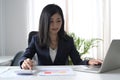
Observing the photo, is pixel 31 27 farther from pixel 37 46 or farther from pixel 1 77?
pixel 1 77

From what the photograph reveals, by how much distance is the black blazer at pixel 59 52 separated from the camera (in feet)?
6.51

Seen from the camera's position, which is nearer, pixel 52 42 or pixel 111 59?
pixel 111 59

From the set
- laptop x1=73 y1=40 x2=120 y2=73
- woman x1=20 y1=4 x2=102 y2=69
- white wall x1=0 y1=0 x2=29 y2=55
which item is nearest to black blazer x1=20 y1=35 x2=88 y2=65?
woman x1=20 y1=4 x2=102 y2=69

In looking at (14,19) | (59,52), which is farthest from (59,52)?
(14,19)

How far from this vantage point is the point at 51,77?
122 cm

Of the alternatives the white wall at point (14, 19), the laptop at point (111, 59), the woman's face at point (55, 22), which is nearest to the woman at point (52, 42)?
the woman's face at point (55, 22)

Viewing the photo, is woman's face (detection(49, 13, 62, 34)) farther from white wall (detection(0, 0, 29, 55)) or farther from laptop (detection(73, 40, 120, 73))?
white wall (detection(0, 0, 29, 55))

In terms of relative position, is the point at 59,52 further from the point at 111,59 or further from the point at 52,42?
the point at 111,59

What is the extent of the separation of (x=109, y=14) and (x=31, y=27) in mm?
1267

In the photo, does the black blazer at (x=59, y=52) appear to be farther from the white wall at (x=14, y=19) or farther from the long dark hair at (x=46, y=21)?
the white wall at (x=14, y=19)

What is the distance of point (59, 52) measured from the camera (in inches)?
80.0

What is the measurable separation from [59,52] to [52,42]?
0.13 metres

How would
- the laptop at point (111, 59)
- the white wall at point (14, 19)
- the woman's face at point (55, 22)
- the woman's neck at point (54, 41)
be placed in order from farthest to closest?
the white wall at point (14, 19), the woman's neck at point (54, 41), the woman's face at point (55, 22), the laptop at point (111, 59)

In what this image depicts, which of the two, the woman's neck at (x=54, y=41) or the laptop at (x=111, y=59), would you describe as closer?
the laptop at (x=111, y=59)
